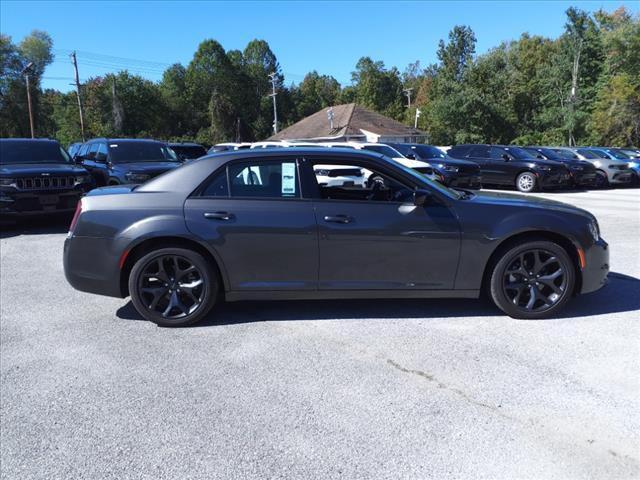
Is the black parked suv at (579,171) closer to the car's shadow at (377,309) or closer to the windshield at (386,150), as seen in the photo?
the windshield at (386,150)

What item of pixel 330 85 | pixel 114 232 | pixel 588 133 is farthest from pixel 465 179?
Answer: pixel 330 85

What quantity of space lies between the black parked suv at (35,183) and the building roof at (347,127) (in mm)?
36809

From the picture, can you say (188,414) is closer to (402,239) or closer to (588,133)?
(402,239)

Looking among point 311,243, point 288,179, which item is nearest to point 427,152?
point 288,179

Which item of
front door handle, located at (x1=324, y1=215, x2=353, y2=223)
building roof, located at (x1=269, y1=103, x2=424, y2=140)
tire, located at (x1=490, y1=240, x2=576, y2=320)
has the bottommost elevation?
tire, located at (x1=490, y1=240, x2=576, y2=320)

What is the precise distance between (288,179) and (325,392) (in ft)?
6.74

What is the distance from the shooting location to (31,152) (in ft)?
33.9

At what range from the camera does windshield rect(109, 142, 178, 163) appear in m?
11.1

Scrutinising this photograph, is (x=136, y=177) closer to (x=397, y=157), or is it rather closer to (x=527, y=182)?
(x=397, y=157)

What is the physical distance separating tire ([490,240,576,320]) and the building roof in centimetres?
4181

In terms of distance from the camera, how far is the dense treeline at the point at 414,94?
4809 cm

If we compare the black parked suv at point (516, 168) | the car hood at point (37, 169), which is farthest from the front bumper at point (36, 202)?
the black parked suv at point (516, 168)

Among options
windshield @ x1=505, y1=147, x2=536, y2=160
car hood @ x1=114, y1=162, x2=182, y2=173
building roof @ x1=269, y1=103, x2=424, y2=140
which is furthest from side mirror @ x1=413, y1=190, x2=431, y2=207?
building roof @ x1=269, y1=103, x2=424, y2=140

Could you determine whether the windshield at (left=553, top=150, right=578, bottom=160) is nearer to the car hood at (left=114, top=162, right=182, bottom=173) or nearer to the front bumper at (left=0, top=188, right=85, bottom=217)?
the car hood at (left=114, top=162, right=182, bottom=173)
